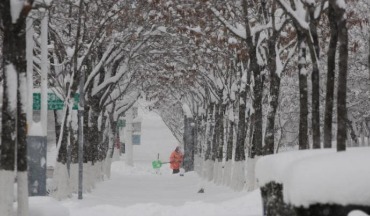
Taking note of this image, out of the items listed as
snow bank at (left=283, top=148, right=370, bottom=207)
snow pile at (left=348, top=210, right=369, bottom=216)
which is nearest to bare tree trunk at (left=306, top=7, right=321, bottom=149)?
snow bank at (left=283, top=148, right=370, bottom=207)

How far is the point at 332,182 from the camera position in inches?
278

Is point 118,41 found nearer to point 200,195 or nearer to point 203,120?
point 200,195

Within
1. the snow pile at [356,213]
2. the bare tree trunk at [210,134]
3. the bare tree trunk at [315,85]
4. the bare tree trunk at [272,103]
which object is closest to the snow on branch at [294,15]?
the bare tree trunk at [315,85]

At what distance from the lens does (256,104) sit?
2102 cm

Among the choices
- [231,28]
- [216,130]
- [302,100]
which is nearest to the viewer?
[302,100]

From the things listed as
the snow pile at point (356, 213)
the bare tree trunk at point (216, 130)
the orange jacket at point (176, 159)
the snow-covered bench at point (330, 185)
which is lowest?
the orange jacket at point (176, 159)

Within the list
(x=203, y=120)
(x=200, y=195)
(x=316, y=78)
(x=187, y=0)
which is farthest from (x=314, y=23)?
(x=203, y=120)

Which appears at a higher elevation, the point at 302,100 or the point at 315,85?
the point at 315,85

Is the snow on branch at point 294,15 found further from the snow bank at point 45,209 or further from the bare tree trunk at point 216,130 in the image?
the bare tree trunk at point 216,130

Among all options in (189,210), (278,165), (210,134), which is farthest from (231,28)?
(210,134)

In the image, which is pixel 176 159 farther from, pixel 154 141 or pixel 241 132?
pixel 154 141

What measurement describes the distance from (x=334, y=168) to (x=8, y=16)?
19.7ft

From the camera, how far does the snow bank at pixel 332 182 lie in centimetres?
705

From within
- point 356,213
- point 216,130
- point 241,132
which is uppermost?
point 216,130
